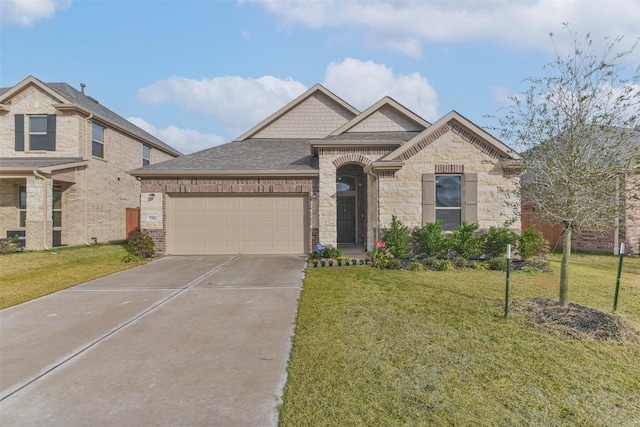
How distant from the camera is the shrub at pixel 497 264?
9.60 m

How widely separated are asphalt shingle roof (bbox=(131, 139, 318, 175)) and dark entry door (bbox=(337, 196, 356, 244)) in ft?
9.02

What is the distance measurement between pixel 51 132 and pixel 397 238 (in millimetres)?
15451

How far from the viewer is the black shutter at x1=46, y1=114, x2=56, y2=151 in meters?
14.7

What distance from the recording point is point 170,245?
504 inches

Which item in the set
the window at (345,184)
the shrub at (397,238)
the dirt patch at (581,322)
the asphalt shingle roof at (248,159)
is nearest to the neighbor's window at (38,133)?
the asphalt shingle roof at (248,159)

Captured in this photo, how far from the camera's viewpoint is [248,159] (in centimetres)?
1374

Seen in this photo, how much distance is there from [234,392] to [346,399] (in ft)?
3.69

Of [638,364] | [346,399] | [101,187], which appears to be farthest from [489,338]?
[101,187]

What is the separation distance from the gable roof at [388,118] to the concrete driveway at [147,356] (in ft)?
25.8

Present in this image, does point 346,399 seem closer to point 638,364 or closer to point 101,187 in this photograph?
point 638,364

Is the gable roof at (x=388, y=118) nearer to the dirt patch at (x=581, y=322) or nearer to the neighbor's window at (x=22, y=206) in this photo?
the dirt patch at (x=581, y=322)

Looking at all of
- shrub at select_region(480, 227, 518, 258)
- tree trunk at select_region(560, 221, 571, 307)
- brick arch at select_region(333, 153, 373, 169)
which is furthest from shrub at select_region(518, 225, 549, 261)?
brick arch at select_region(333, 153, 373, 169)

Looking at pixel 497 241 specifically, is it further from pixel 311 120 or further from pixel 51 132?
pixel 51 132

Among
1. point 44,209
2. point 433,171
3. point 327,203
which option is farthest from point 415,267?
point 44,209
